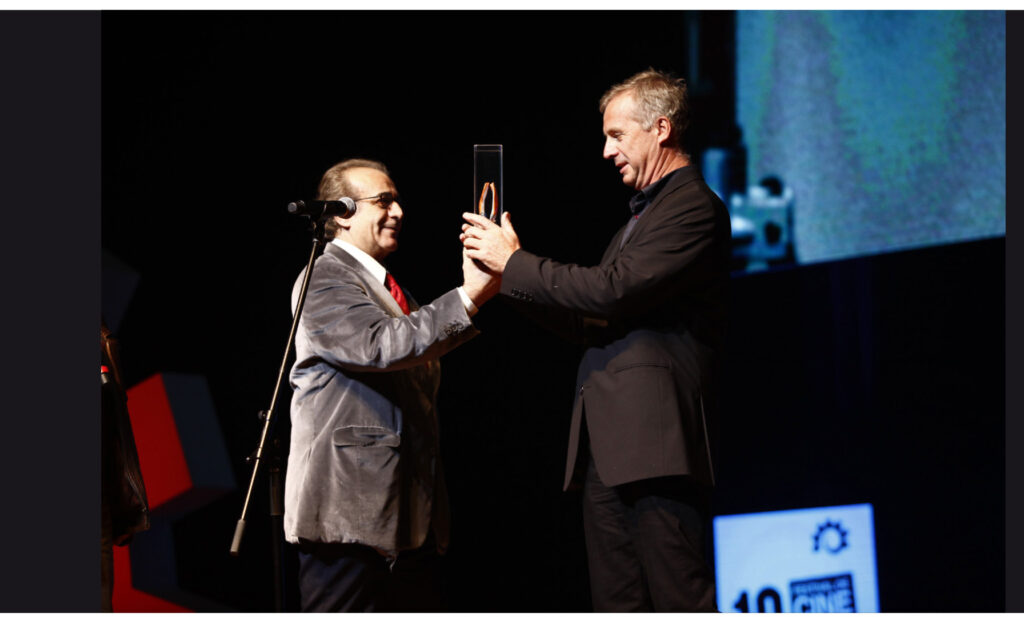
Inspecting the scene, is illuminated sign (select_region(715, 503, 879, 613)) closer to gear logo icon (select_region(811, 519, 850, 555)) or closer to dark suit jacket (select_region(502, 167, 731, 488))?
gear logo icon (select_region(811, 519, 850, 555))

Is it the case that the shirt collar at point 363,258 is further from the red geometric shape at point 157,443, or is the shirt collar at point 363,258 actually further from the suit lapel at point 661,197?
the red geometric shape at point 157,443

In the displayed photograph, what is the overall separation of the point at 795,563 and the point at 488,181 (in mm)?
2162

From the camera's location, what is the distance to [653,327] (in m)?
2.11

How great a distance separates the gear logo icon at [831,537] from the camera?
359cm

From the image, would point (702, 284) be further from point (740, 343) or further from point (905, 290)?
point (905, 290)

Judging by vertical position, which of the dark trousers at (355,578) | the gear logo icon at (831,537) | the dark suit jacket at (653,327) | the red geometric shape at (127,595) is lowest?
the red geometric shape at (127,595)

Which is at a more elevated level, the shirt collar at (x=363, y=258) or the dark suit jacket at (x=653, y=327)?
the shirt collar at (x=363, y=258)

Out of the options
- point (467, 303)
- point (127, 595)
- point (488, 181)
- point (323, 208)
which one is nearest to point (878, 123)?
point (488, 181)

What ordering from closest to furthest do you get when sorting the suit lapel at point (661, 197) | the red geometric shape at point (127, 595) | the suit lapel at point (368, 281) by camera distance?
the suit lapel at point (661, 197) → the suit lapel at point (368, 281) → the red geometric shape at point (127, 595)

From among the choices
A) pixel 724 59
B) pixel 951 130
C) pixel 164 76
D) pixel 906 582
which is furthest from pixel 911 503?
pixel 164 76

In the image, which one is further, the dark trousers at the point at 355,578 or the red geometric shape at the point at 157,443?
the red geometric shape at the point at 157,443

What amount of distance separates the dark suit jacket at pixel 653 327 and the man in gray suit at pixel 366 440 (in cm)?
33

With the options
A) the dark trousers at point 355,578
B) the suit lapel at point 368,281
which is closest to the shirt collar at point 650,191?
the suit lapel at point 368,281

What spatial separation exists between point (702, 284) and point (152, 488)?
7.56ft
